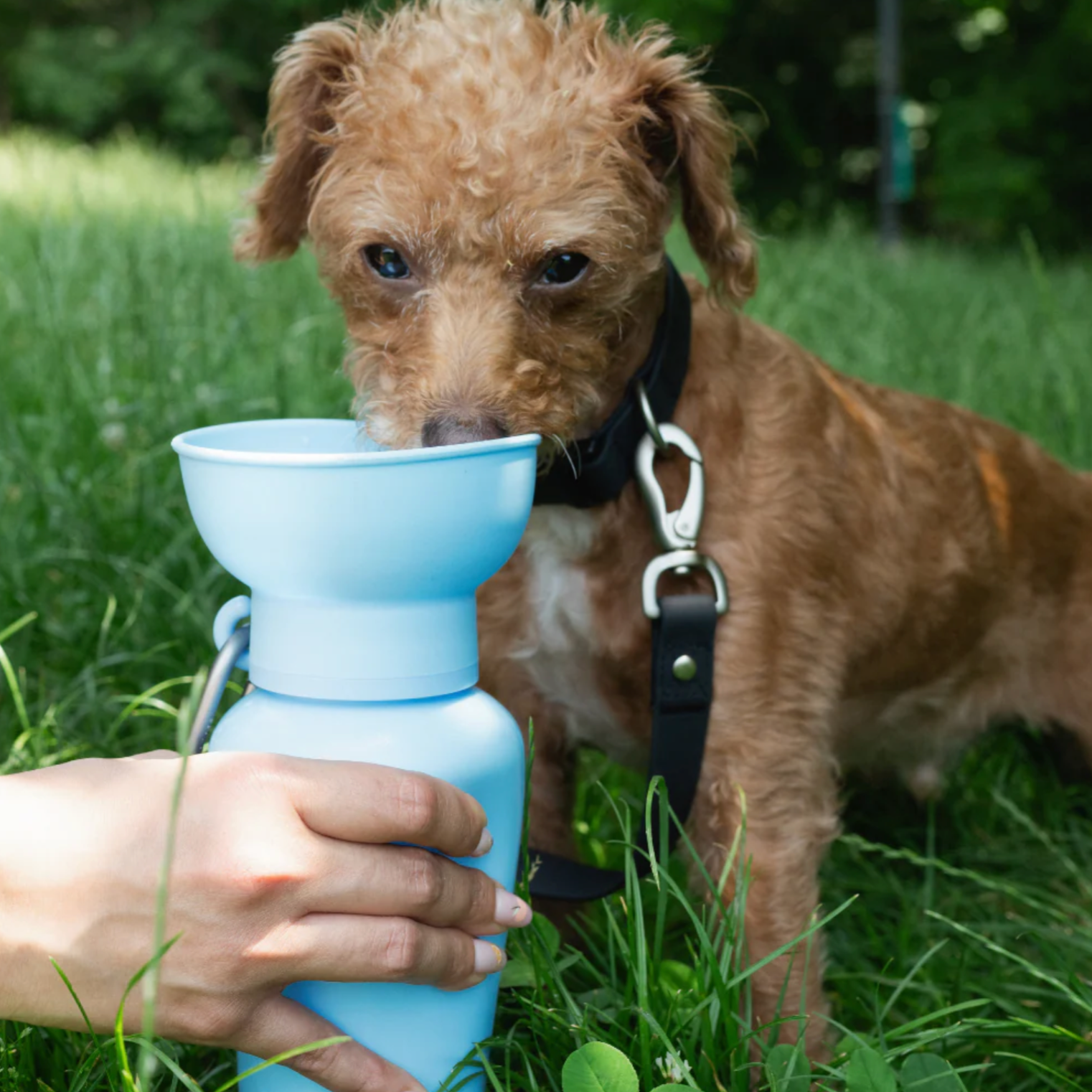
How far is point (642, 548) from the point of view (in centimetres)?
197

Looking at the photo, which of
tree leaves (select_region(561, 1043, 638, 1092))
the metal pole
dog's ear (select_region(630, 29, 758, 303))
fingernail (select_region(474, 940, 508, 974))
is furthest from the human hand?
the metal pole

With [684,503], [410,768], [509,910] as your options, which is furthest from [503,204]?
[509,910]

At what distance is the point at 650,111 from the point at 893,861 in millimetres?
1587

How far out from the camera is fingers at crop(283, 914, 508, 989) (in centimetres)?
121

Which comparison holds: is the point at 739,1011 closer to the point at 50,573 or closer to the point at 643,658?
the point at 643,658

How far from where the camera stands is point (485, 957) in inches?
53.5

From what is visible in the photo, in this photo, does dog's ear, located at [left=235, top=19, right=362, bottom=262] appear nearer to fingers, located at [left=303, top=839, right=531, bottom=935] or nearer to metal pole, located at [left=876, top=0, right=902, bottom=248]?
fingers, located at [left=303, top=839, right=531, bottom=935]

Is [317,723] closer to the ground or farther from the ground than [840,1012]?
farther from the ground

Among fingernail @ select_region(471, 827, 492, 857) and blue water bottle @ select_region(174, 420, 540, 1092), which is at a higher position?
blue water bottle @ select_region(174, 420, 540, 1092)

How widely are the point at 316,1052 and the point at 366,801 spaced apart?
0.98ft

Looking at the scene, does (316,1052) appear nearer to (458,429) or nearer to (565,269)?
(458,429)

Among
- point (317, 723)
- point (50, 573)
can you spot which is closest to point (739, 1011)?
point (317, 723)

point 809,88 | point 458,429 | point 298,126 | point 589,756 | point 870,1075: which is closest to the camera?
point 870,1075

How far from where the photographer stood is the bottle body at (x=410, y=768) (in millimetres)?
1281
